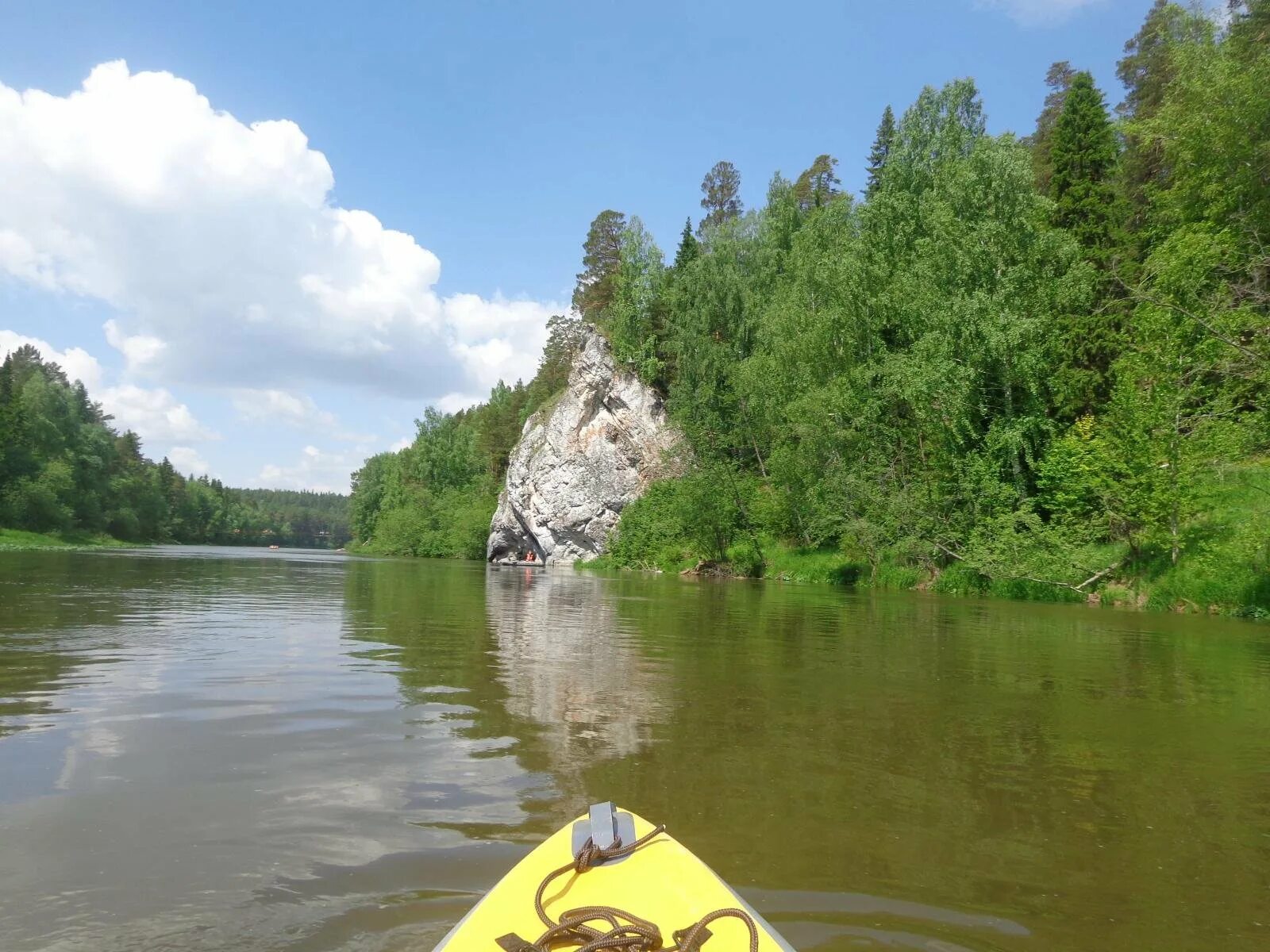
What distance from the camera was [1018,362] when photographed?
25.3m

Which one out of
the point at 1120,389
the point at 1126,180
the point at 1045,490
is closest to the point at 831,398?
the point at 1045,490

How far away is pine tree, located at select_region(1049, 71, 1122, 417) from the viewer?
2714 cm

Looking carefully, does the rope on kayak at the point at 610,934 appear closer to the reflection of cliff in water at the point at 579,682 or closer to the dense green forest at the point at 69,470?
the reflection of cliff in water at the point at 579,682

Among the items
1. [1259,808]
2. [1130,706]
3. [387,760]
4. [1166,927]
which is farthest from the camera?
[1130,706]

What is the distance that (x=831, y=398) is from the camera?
30891mm

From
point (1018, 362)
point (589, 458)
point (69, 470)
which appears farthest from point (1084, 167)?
point (69, 470)

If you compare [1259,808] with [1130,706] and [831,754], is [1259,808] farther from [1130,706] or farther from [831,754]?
[1130,706]

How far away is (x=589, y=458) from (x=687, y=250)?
17.0 m

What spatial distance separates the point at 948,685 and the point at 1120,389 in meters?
16.5

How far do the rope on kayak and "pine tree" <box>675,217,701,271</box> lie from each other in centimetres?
5484

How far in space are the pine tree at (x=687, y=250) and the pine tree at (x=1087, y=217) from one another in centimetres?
2584

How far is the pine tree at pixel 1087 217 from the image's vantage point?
27141mm

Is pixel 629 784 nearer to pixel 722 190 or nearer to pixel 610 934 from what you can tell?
pixel 610 934

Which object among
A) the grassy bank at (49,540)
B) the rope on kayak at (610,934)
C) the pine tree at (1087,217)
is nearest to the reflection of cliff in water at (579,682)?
the rope on kayak at (610,934)
